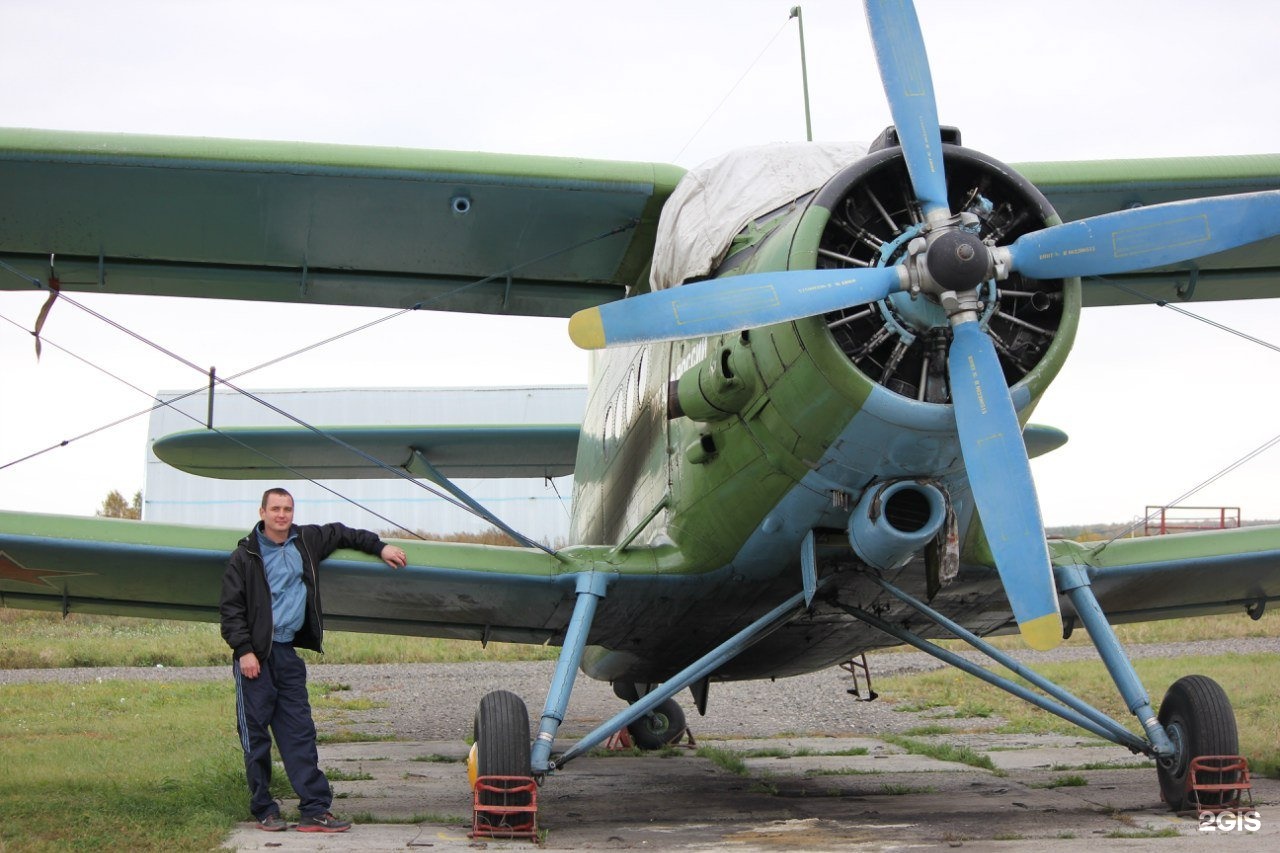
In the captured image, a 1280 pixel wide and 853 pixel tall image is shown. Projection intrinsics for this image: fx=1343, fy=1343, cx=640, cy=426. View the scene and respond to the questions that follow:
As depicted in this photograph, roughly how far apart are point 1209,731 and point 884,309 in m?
2.55

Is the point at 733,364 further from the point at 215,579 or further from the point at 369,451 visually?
the point at 369,451

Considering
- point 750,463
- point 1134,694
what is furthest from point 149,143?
point 1134,694

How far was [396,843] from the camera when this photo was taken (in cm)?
544

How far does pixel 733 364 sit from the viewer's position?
20.2 feet

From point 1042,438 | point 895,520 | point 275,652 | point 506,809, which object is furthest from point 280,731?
point 1042,438

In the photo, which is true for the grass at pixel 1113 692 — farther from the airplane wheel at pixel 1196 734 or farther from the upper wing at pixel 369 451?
the upper wing at pixel 369 451

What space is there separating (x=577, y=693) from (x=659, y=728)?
565 centimetres

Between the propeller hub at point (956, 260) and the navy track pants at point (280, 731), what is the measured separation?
3326 millimetres

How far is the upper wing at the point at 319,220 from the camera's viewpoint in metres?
7.60

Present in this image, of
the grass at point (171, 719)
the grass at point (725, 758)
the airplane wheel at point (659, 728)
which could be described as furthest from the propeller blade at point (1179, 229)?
the airplane wheel at point (659, 728)

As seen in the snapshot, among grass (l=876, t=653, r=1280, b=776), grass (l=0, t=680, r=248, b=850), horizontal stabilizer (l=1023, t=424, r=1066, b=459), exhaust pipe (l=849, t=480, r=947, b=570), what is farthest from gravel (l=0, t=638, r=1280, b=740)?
exhaust pipe (l=849, t=480, r=947, b=570)

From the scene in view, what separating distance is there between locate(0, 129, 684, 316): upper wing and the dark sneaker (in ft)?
11.1

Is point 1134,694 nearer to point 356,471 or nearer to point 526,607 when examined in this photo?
point 526,607

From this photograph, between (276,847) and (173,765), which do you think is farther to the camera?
(173,765)
